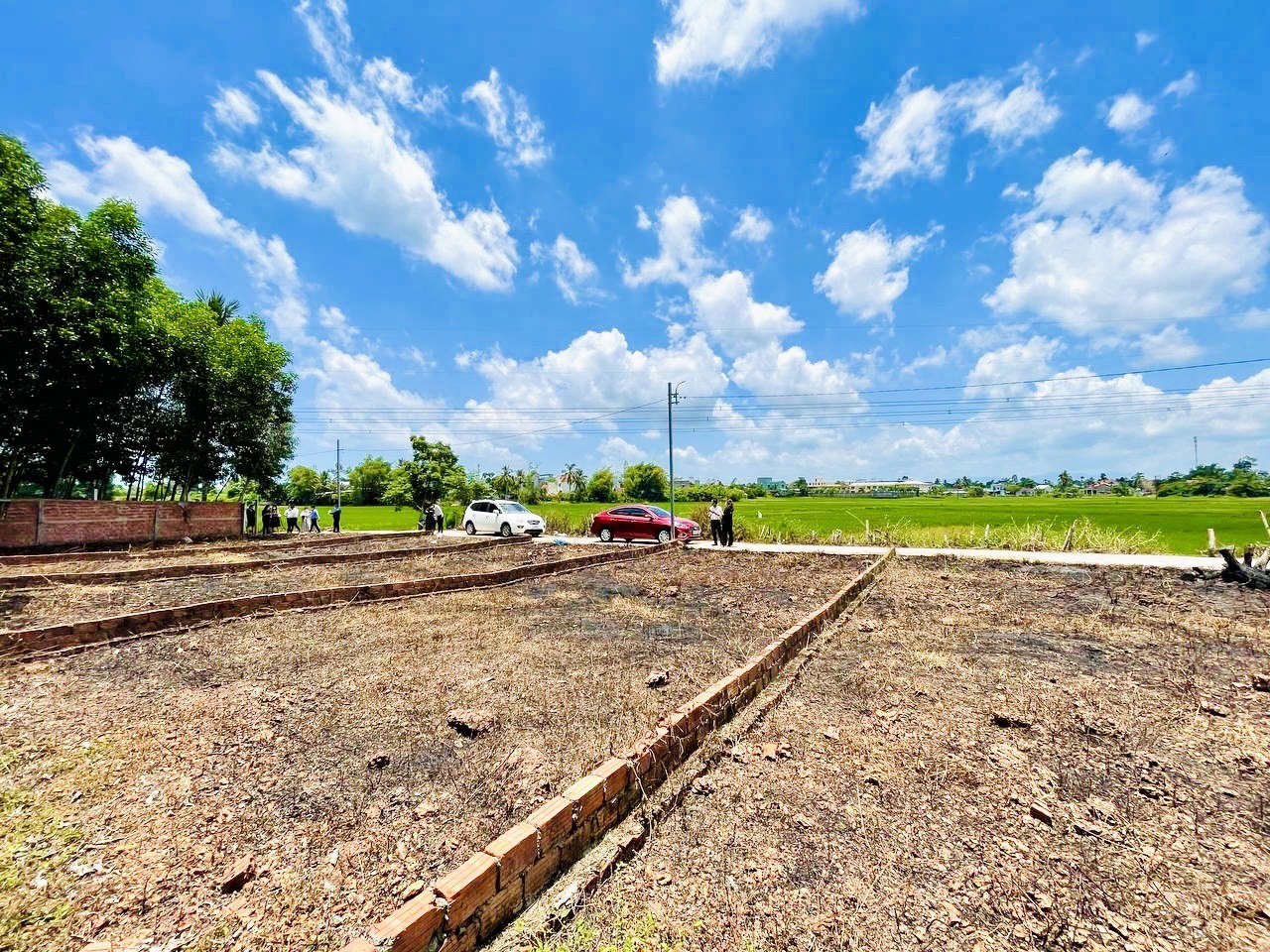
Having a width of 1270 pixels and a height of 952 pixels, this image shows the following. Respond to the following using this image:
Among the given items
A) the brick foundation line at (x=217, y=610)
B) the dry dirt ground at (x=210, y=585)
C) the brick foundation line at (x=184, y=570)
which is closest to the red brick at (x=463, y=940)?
the brick foundation line at (x=217, y=610)

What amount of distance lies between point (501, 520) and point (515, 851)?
2242 cm

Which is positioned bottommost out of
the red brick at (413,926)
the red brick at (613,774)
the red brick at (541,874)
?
the red brick at (541,874)

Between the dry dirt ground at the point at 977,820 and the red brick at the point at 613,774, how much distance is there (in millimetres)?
318

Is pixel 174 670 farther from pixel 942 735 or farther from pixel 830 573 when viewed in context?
Result: pixel 830 573

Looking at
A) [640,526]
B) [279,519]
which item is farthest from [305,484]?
[640,526]

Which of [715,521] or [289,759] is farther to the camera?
[715,521]

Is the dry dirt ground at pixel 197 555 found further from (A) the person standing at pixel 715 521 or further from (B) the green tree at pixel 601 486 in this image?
(B) the green tree at pixel 601 486

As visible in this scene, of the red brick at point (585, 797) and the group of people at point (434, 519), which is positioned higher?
the group of people at point (434, 519)

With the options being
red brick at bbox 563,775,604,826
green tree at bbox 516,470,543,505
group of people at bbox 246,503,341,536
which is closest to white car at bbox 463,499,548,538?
group of people at bbox 246,503,341,536

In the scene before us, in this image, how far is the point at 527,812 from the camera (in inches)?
110

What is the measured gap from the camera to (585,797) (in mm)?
2625

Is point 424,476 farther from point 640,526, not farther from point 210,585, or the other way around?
point 210,585

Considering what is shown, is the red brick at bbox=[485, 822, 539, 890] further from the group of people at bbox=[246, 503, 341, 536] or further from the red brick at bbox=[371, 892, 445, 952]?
the group of people at bbox=[246, 503, 341, 536]

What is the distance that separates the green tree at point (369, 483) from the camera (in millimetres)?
Result: 76312
